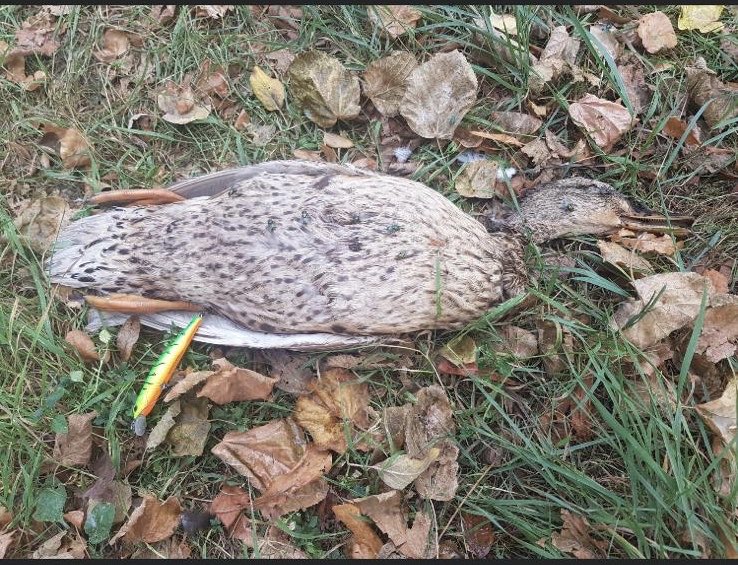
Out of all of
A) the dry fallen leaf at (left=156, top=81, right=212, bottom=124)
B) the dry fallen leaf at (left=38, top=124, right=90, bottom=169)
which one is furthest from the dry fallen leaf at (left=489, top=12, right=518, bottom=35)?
the dry fallen leaf at (left=38, top=124, right=90, bottom=169)

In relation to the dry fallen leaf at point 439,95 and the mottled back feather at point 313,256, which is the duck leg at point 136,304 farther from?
the dry fallen leaf at point 439,95

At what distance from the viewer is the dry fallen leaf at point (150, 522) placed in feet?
9.87

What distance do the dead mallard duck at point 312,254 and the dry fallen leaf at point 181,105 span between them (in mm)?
762

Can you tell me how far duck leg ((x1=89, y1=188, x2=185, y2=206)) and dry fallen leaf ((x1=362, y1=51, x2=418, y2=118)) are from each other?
1363mm

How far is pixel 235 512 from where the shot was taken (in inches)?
122

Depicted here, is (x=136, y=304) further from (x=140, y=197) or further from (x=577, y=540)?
(x=577, y=540)

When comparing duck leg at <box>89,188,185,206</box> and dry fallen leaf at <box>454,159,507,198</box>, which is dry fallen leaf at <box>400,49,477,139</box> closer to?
dry fallen leaf at <box>454,159,507,198</box>

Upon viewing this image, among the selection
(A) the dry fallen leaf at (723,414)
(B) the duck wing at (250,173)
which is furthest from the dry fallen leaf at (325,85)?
(A) the dry fallen leaf at (723,414)

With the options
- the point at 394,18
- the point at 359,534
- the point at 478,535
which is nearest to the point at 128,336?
the point at 359,534

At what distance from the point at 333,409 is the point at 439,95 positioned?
1.99 m

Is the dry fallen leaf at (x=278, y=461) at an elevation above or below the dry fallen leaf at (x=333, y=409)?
below

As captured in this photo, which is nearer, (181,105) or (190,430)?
(190,430)

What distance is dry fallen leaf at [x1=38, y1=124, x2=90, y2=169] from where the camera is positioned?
144 inches

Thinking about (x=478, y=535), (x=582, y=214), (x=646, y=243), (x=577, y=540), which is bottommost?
(x=478, y=535)
